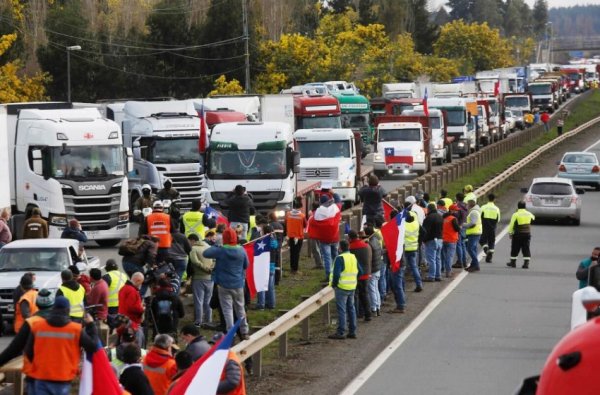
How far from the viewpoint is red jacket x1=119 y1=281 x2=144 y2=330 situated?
16828mm

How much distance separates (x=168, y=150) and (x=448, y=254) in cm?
1329

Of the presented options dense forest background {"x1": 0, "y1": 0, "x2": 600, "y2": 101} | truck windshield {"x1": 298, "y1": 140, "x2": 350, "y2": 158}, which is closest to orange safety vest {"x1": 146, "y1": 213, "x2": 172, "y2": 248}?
truck windshield {"x1": 298, "y1": 140, "x2": 350, "y2": 158}

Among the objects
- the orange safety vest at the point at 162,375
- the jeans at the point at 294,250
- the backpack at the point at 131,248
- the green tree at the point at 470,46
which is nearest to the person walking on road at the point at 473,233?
the jeans at the point at 294,250

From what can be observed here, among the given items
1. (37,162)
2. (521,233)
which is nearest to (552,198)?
(521,233)

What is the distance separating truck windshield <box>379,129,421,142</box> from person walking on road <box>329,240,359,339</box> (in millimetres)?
35022

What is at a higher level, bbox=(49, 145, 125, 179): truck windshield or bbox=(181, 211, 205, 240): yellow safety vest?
bbox=(49, 145, 125, 179): truck windshield

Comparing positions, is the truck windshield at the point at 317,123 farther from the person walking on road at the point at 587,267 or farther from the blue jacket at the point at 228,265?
the person walking on road at the point at 587,267

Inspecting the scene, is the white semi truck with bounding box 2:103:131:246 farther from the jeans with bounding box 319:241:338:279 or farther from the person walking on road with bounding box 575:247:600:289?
the person walking on road with bounding box 575:247:600:289

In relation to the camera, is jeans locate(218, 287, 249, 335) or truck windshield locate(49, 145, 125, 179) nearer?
jeans locate(218, 287, 249, 335)

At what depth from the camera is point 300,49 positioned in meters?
94.7

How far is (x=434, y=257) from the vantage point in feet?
91.5

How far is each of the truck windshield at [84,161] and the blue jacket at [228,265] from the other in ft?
48.6

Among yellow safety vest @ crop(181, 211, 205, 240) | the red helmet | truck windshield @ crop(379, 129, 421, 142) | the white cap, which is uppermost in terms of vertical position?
the red helmet

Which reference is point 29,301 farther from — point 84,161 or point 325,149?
point 325,149
